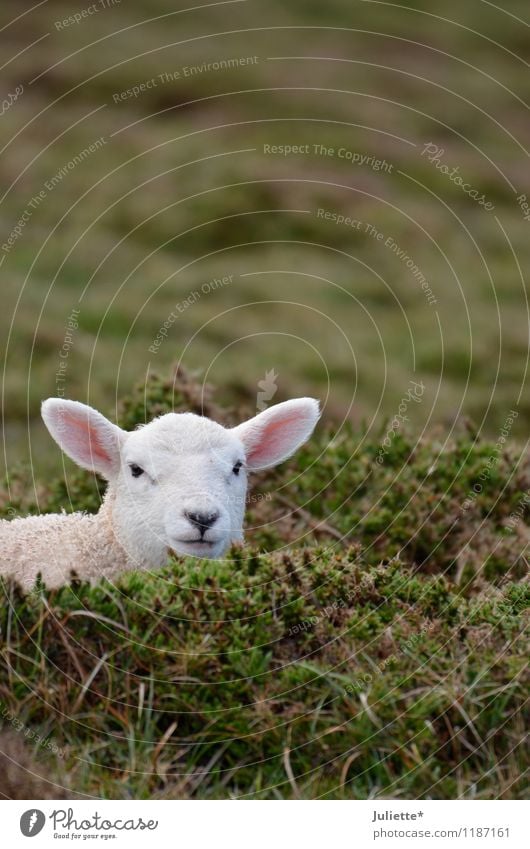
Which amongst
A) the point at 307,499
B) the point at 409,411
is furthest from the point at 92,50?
the point at 307,499

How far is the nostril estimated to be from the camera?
6.75 m

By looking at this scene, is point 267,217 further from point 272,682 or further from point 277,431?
point 272,682

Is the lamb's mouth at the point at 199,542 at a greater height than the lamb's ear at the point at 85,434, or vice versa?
the lamb's ear at the point at 85,434

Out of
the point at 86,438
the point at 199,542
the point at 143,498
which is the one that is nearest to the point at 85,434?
the point at 86,438

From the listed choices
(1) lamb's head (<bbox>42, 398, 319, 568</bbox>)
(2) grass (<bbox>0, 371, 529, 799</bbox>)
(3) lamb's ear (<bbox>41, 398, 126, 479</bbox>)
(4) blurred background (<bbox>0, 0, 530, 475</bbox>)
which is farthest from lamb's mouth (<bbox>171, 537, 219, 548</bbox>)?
(4) blurred background (<bbox>0, 0, 530, 475</bbox>)

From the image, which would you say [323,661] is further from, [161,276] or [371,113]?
[371,113]

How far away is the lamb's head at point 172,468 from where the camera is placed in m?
6.90

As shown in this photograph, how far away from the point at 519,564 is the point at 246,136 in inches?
766

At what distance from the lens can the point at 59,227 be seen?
70.7 ft

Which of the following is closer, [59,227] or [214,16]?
[59,227]

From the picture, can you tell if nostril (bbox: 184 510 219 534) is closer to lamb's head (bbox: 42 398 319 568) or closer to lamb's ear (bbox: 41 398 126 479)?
lamb's head (bbox: 42 398 319 568)

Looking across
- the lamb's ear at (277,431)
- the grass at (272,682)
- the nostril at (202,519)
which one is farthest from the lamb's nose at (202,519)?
the lamb's ear at (277,431)

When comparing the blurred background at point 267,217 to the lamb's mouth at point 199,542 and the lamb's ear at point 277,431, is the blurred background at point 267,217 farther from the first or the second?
the lamb's mouth at point 199,542

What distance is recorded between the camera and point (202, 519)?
6.76 metres
